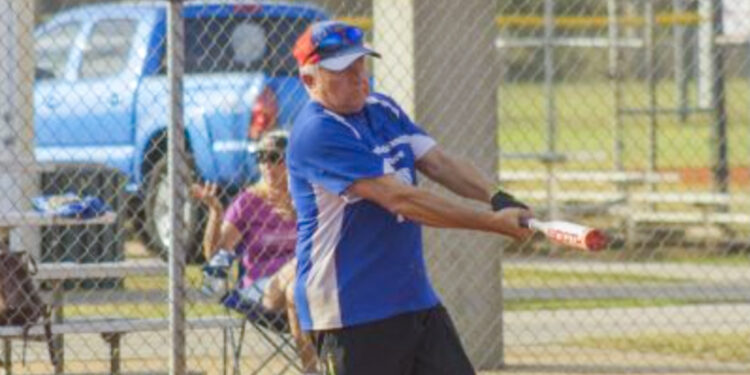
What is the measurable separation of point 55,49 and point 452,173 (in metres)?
10.1

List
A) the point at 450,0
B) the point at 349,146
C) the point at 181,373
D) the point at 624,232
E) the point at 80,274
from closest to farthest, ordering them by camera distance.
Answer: the point at 349,146
the point at 181,373
the point at 80,274
the point at 450,0
the point at 624,232

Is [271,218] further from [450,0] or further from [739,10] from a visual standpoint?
[739,10]

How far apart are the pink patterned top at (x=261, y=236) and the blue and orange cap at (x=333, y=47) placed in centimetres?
350

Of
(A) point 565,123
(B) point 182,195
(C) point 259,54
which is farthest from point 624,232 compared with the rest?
(A) point 565,123

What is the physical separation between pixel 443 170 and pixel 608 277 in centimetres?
798

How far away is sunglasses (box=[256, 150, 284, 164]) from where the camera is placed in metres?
10.4

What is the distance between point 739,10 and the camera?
1491 cm

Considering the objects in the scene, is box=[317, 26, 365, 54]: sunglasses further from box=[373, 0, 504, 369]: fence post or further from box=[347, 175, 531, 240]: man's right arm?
box=[373, 0, 504, 369]: fence post

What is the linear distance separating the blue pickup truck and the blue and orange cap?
7.64 meters

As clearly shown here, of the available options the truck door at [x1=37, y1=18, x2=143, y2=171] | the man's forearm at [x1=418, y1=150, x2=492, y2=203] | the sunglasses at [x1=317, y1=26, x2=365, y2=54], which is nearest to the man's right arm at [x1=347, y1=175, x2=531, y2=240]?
the man's forearm at [x1=418, y1=150, x2=492, y2=203]

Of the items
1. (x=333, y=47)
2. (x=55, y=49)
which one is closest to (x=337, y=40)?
(x=333, y=47)

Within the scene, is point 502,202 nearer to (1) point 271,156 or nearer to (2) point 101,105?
(1) point 271,156

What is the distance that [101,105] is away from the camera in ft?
51.6

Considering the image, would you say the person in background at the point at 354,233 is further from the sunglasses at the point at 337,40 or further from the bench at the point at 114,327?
the bench at the point at 114,327
